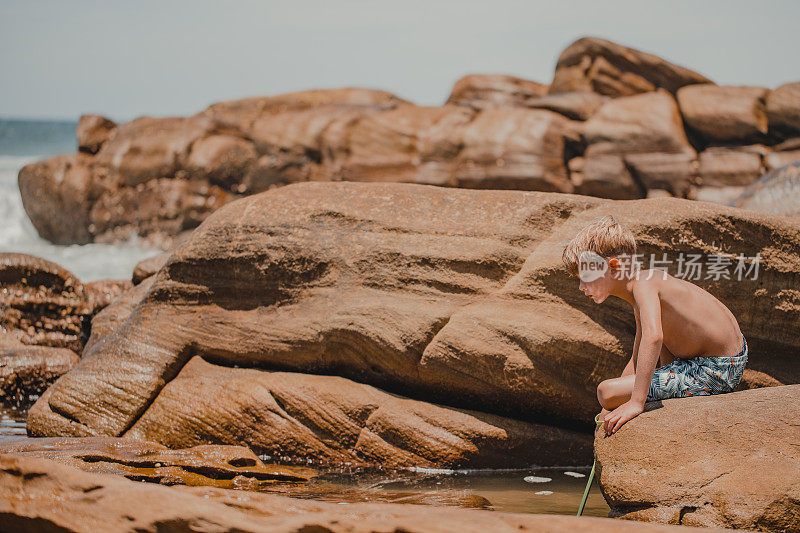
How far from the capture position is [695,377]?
4.11 m

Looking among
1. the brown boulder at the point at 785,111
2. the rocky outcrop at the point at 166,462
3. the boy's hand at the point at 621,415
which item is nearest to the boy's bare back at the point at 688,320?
the boy's hand at the point at 621,415

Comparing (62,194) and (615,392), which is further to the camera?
(62,194)

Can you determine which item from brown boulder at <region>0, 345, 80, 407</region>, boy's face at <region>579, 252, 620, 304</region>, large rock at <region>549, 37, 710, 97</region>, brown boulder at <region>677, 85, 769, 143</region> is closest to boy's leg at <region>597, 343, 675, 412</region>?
boy's face at <region>579, 252, 620, 304</region>

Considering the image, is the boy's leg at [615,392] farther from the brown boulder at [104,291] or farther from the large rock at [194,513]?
the brown boulder at [104,291]

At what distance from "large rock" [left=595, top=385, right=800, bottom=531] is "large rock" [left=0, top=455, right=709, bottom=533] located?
0.81m

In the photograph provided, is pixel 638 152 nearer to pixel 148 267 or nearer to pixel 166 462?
pixel 148 267

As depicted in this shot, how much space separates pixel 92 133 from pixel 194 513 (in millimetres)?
17911

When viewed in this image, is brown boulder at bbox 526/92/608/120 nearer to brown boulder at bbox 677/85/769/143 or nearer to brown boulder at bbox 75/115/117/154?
brown boulder at bbox 677/85/769/143

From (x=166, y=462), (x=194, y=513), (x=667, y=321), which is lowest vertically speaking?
(x=166, y=462)

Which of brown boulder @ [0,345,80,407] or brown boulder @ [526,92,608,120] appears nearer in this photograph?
brown boulder @ [0,345,80,407]

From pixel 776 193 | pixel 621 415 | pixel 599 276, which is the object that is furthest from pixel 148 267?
pixel 776 193

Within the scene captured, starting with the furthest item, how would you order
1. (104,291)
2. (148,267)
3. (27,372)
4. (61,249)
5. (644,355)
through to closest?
(61,249)
(104,291)
(148,267)
(27,372)
(644,355)

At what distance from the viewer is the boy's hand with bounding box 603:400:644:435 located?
12.7 feet

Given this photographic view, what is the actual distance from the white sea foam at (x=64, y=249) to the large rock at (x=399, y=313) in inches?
392
